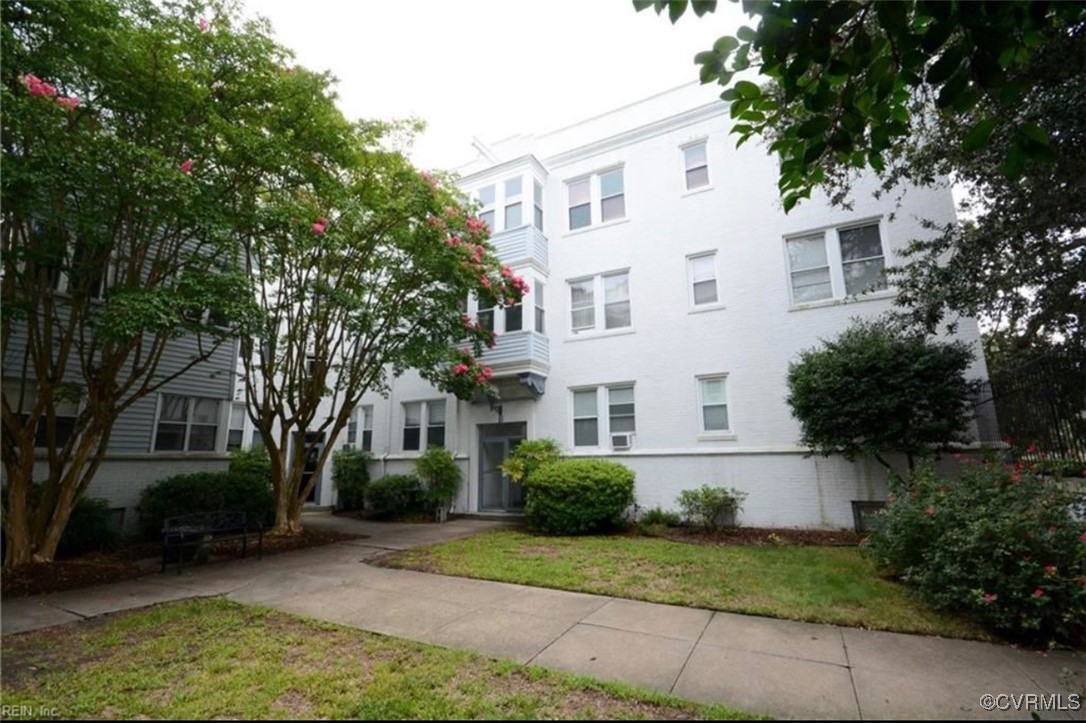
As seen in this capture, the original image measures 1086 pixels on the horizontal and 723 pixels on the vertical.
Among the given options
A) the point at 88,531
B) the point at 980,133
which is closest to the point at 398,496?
the point at 88,531

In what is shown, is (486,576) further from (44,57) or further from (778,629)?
(44,57)

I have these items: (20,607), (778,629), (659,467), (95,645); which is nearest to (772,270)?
(659,467)

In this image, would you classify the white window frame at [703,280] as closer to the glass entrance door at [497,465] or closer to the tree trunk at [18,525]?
the glass entrance door at [497,465]

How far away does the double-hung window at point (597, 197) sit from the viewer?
14.0m

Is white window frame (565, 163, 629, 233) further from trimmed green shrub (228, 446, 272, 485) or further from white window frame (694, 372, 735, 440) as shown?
trimmed green shrub (228, 446, 272, 485)

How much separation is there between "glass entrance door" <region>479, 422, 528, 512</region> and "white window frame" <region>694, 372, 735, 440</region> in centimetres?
491

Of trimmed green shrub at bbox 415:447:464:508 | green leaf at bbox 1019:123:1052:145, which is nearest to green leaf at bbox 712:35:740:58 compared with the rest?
green leaf at bbox 1019:123:1052:145

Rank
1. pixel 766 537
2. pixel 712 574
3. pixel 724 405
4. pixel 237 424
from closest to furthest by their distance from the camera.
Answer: pixel 712 574
pixel 766 537
pixel 724 405
pixel 237 424

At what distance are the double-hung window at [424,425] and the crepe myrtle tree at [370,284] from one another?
12.6ft

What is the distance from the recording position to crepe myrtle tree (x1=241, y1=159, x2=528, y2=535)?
9.45 meters

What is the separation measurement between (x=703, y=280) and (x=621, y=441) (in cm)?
468

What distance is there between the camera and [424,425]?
617 inches

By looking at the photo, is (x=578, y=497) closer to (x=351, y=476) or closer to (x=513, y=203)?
(x=351, y=476)


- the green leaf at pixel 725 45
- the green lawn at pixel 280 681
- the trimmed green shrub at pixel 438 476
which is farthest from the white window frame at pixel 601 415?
the green leaf at pixel 725 45
